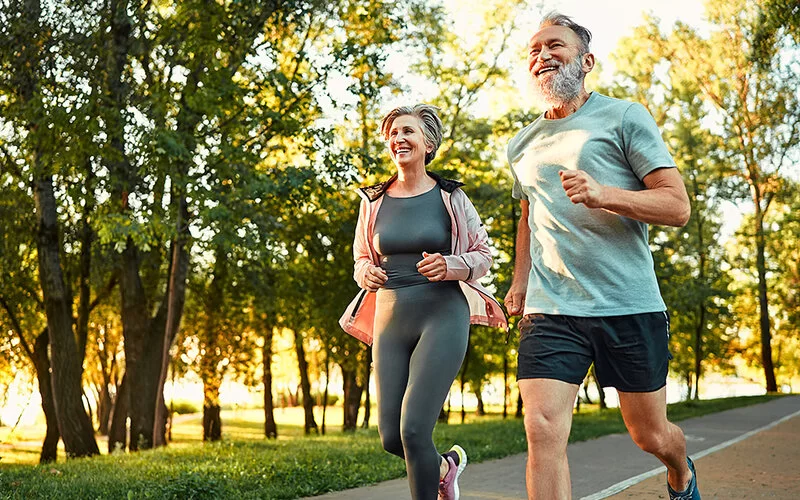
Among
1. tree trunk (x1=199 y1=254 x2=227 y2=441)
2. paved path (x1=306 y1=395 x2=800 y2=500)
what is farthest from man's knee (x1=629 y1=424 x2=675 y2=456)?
tree trunk (x1=199 y1=254 x2=227 y2=441)

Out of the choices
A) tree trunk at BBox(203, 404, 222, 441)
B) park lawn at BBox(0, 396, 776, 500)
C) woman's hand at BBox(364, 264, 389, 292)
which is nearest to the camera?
woman's hand at BBox(364, 264, 389, 292)

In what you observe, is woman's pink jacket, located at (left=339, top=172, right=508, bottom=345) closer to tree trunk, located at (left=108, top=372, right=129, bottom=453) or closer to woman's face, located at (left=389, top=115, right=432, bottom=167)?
woman's face, located at (left=389, top=115, right=432, bottom=167)

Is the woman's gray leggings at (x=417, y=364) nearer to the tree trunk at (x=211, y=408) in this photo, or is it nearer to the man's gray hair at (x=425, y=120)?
the man's gray hair at (x=425, y=120)

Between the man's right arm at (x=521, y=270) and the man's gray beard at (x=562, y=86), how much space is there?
55 cm

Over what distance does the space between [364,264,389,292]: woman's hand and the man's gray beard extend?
1.42m

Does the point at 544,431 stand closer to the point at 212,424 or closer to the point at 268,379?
the point at 212,424

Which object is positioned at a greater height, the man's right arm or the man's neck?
the man's neck

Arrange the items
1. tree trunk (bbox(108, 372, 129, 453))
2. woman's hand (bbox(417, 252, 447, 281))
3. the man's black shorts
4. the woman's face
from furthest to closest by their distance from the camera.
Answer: tree trunk (bbox(108, 372, 129, 453)) < the woman's face < woman's hand (bbox(417, 252, 447, 281)) < the man's black shorts

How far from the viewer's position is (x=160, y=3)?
15789 millimetres

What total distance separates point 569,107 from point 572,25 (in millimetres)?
386

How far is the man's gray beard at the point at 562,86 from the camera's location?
4.14 metres

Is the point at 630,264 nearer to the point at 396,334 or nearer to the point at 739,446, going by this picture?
the point at 396,334

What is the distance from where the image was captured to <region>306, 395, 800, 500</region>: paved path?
298 inches

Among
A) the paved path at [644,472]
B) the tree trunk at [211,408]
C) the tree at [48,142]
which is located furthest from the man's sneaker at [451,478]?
the tree trunk at [211,408]
